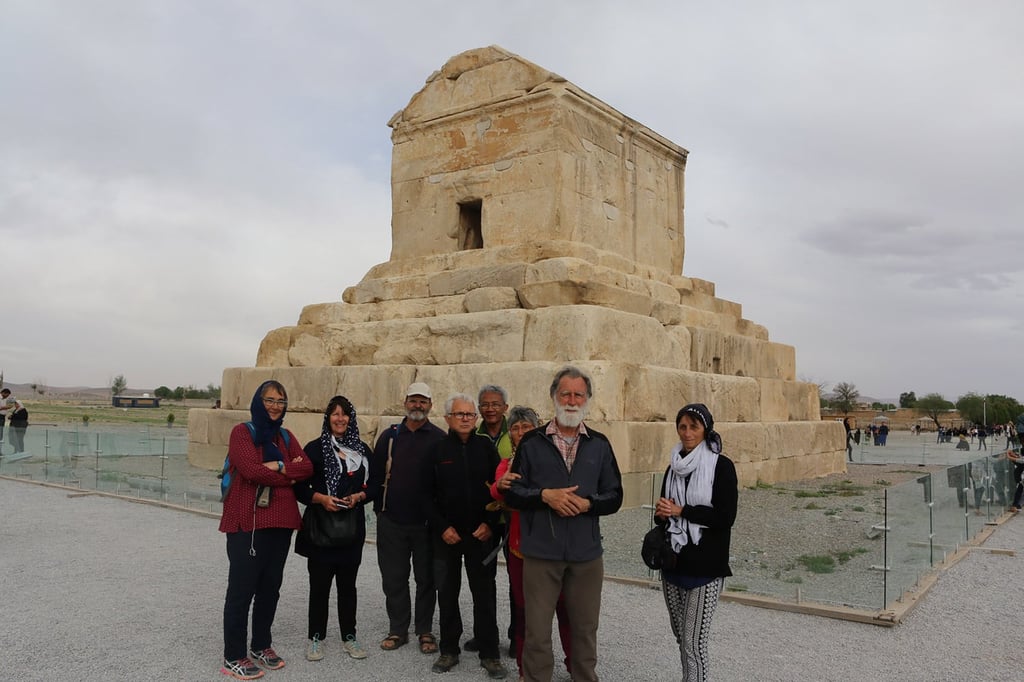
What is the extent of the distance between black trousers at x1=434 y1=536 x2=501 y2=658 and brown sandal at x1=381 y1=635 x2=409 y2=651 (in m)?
0.38

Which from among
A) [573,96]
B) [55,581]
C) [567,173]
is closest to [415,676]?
[55,581]

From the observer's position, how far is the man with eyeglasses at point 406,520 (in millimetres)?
4801

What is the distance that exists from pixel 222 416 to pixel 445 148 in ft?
16.9

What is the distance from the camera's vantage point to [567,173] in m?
10.8

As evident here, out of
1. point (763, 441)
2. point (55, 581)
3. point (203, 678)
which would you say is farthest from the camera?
point (763, 441)

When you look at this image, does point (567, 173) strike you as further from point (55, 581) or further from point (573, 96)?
point (55, 581)

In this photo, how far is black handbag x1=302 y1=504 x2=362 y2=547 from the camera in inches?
179

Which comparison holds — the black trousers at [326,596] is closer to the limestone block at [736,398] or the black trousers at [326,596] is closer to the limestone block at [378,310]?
the limestone block at [378,310]

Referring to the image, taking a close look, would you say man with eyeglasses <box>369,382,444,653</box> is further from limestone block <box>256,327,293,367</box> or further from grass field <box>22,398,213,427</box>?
grass field <box>22,398,213,427</box>

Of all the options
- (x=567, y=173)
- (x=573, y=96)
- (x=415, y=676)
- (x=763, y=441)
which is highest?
(x=573, y=96)

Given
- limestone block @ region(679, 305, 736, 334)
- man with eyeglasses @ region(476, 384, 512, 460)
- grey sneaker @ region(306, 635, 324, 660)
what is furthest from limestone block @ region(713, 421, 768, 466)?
grey sneaker @ region(306, 635, 324, 660)

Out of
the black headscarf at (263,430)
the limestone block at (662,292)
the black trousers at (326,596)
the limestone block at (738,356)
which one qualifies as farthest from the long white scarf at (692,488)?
the limestone block at (738,356)

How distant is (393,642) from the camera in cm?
476

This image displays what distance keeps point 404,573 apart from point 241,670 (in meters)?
1.04
